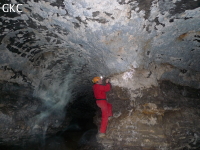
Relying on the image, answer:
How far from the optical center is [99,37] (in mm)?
2781

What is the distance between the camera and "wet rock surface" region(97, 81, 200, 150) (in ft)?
10.0

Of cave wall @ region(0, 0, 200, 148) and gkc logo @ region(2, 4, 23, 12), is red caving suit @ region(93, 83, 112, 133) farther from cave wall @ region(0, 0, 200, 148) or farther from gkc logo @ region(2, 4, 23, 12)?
gkc logo @ region(2, 4, 23, 12)

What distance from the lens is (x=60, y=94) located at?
18.0 ft

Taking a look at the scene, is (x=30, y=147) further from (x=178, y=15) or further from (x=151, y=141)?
(x=178, y=15)

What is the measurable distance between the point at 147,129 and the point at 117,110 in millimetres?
840

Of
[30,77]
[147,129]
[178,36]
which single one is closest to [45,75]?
[30,77]

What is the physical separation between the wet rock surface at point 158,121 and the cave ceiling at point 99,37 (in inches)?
17.2

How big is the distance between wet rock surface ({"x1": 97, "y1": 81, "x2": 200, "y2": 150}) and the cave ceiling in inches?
17.2

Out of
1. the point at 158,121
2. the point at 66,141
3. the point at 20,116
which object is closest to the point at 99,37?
the point at 158,121

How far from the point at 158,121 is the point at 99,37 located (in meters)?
2.33

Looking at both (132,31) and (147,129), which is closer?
(132,31)

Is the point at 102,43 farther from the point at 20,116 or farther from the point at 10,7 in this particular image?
the point at 20,116

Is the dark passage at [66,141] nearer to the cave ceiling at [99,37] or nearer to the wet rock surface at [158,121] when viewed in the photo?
the wet rock surface at [158,121]

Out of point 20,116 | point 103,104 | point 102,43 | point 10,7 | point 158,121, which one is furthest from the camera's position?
point 20,116
